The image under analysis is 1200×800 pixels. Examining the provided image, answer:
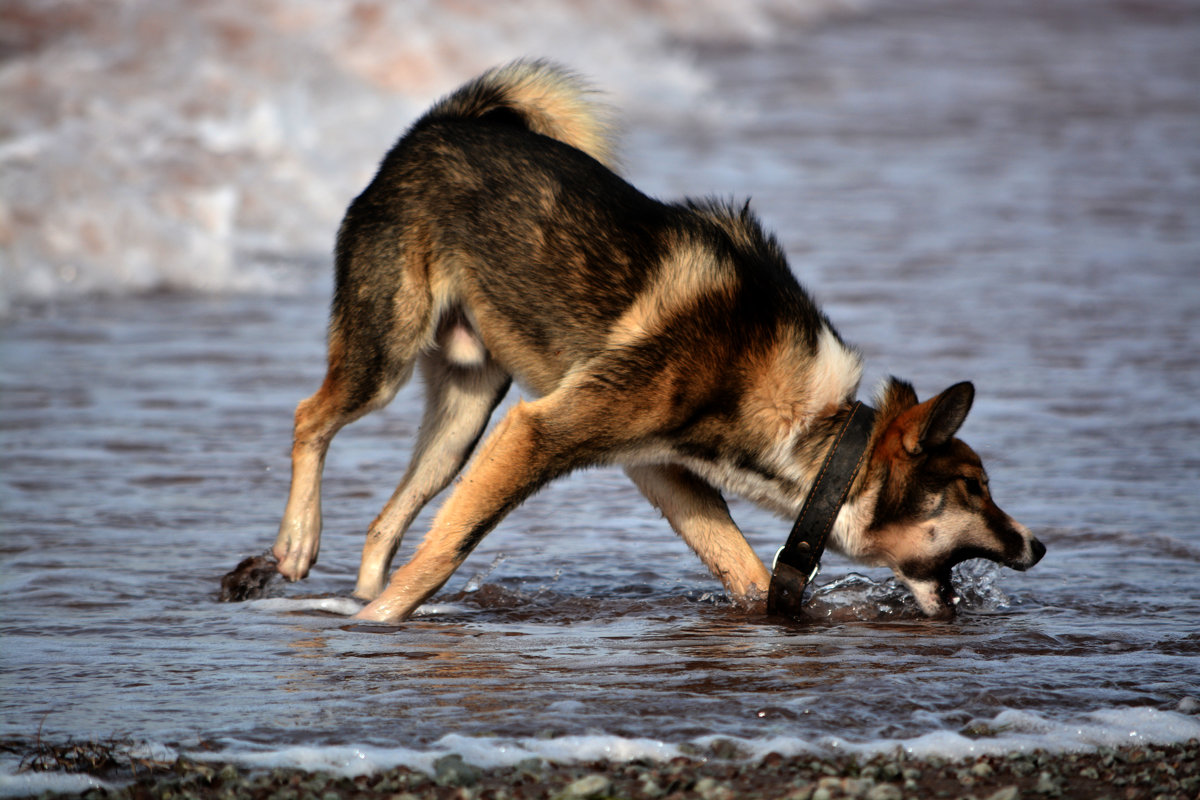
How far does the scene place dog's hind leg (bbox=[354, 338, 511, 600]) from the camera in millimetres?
5406

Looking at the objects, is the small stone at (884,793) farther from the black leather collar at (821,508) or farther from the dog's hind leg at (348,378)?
the dog's hind leg at (348,378)

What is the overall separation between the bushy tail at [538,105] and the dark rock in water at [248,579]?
Answer: 5.94 feet

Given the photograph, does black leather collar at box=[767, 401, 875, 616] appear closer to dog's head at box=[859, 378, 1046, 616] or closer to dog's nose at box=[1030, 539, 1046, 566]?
dog's head at box=[859, 378, 1046, 616]

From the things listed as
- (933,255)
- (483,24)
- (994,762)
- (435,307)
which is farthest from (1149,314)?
(483,24)

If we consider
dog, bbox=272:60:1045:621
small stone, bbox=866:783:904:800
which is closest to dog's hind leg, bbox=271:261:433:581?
dog, bbox=272:60:1045:621

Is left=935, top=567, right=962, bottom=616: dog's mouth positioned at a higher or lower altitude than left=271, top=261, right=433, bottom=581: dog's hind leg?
lower

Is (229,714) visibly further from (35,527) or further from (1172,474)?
(1172,474)

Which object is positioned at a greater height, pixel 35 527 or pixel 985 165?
pixel 985 165

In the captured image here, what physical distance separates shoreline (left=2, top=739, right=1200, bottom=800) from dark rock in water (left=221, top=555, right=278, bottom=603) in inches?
61.3

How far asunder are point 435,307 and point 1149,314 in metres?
6.02

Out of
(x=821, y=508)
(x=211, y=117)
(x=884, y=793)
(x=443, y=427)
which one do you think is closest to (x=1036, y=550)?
(x=821, y=508)

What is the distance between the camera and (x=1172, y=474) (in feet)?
21.2

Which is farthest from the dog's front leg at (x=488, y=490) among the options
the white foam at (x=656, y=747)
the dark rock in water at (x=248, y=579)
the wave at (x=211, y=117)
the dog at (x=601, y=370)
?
the wave at (x=211, y=117)

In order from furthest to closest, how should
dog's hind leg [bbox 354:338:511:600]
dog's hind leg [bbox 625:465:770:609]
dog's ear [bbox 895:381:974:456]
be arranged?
dog's hind leg [bbox 354:338:511:600], dog's hind leg [bbox 625:465:770:609], dog's ear [bbox 895:381:974:456]
